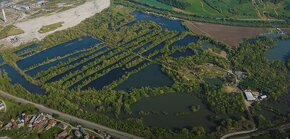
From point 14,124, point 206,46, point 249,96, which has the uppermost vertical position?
point 249,96

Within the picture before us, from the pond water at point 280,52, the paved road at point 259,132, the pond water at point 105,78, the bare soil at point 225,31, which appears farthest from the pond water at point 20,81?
the pond water at point 280,52

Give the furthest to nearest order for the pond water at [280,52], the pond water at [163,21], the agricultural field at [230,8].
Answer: the agricultural field at [230,8] → the pond water at [163,21] → the pond water at [280,52]

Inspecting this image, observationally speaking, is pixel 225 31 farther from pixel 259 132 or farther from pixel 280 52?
pixel 259 132

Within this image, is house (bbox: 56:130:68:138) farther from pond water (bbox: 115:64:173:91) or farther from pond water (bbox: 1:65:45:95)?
pond water (bbox: 115:64:173:91)

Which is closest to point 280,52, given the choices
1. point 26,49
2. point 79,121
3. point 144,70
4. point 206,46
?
point 206,46

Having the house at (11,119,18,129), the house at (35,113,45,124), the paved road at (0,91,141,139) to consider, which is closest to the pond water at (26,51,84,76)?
the paved road at (0,91,141,139)

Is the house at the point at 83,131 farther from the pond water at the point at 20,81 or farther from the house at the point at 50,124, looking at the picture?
the pond water at the point at 20,81

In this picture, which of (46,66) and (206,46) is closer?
(46,66)
